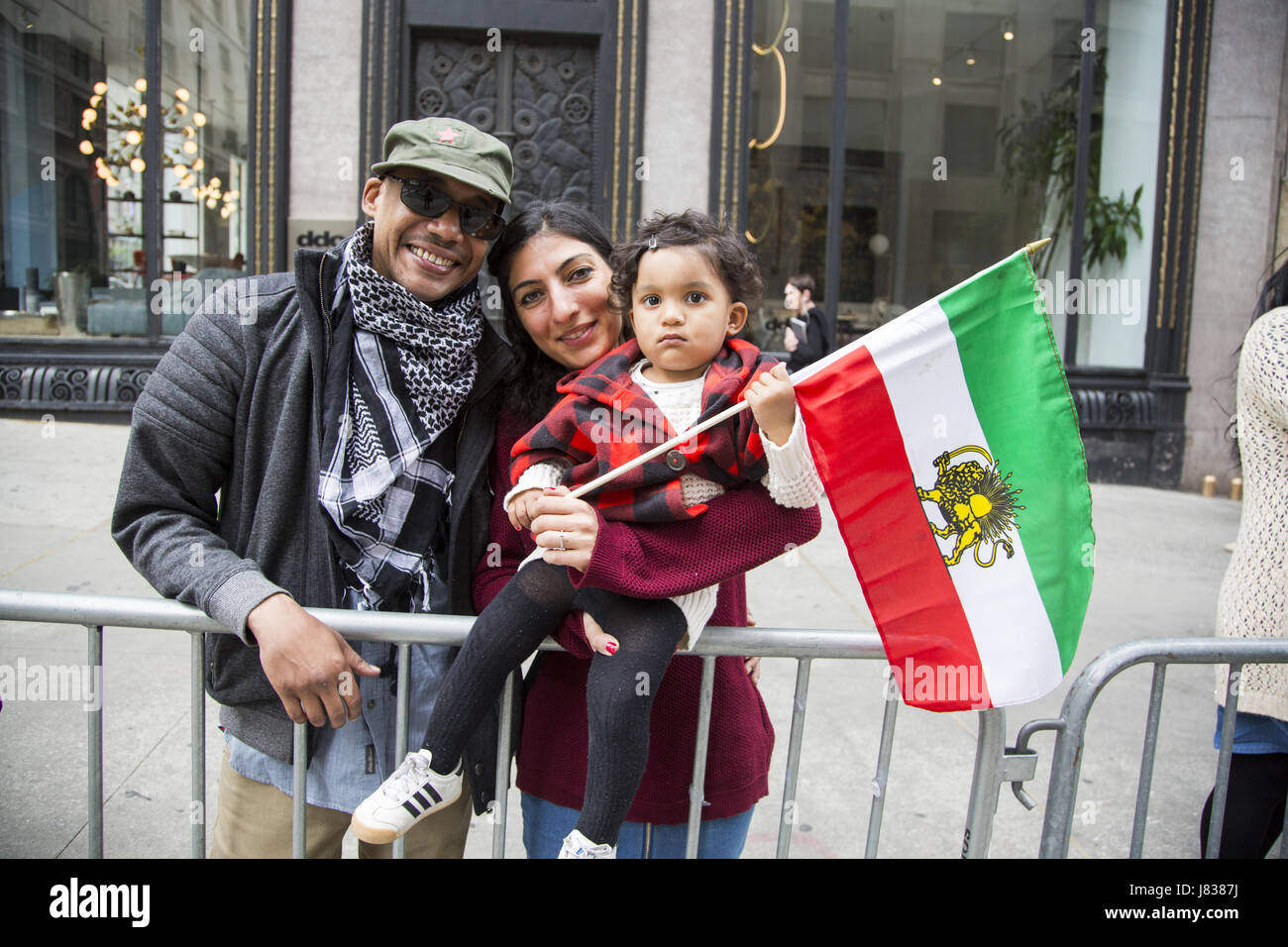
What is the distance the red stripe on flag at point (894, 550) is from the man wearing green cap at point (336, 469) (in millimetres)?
839

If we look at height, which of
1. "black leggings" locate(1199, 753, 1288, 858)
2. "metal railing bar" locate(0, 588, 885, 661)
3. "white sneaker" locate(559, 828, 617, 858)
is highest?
"metal railing bar" locate(0, 588, 885, 661)

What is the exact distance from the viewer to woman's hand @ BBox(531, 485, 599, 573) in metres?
1.86

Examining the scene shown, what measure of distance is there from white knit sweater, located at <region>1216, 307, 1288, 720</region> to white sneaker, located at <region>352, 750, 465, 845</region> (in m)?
2.10

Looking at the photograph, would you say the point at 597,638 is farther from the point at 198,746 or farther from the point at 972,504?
the point at 198,746

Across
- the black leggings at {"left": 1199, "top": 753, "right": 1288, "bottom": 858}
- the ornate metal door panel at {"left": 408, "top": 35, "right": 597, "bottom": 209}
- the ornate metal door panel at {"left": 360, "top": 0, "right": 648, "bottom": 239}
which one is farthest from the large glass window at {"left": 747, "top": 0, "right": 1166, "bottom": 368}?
the black leggings at {"left": 1199, "top": 753, "right": 1288, "bottom": 858}

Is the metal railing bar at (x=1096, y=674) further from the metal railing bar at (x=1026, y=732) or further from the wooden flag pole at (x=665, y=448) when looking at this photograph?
the wooden flag pole at (x=665, y=448)

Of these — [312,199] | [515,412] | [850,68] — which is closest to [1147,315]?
[850,68]

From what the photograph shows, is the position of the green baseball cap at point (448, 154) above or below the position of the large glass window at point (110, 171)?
below

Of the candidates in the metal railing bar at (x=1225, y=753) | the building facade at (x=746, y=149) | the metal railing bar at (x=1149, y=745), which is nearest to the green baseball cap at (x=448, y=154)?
the metal railing bar at (x=1149, y=745)

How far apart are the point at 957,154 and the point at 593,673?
975cm

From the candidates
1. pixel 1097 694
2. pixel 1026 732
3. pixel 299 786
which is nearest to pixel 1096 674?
pixel 1097 694

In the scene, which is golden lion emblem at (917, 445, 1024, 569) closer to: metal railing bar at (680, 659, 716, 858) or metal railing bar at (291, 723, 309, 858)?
metal railing bar at (680, 659, 716, 858)

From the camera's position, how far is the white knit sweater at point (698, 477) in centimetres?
188

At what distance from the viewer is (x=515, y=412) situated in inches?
92.0
